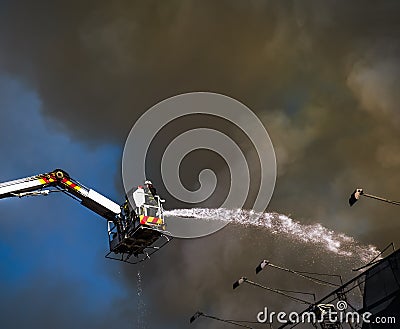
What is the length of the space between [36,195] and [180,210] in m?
8.14


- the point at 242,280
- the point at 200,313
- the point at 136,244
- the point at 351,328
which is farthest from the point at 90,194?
the point at 200,313

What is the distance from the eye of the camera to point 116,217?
87.0 feet

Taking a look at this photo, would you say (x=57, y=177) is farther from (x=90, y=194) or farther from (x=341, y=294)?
(x=341, y=294)

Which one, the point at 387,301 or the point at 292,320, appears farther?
the point at 292,320

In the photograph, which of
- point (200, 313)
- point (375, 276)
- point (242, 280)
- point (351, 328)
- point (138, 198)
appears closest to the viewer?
point (138, 198)

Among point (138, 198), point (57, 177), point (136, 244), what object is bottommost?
point (136, 244)

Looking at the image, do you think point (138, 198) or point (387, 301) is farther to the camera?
point (387, 301)

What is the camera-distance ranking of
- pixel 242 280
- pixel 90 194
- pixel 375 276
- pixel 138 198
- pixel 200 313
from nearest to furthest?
pixel 138 198 → pixel 90 194 → pixel 375 276 → pixel 242 280 → pixel 200 313

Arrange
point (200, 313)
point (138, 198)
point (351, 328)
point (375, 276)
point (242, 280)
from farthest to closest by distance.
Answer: point (200, 313)
point (242, 280)
point (351, 328)
point (375, 276)
point (138, 198)

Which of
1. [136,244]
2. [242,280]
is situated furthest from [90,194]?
[242,280]

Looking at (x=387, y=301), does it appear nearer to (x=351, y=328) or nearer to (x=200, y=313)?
(x=351, y=328)

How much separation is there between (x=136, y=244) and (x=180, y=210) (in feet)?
17.5

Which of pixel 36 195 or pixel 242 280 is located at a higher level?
pixel 242 280

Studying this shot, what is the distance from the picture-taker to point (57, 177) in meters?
27.2
